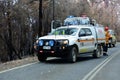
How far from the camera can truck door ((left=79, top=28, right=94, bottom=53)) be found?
1806 cm

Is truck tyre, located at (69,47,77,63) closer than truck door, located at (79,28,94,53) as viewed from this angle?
Yes

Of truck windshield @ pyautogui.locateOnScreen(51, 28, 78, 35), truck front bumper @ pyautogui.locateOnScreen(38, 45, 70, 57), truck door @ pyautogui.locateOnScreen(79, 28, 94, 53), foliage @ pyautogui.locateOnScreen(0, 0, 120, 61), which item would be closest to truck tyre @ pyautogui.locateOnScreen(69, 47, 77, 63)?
truck front bumper @ pyautogui.locateOnScreen(38, 45, 70, 57)

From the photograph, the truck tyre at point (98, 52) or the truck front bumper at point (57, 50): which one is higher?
the truck front bumper at point (57, 50)

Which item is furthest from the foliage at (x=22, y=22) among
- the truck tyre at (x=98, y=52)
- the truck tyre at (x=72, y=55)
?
the truck tyre at (x=72, y=55)

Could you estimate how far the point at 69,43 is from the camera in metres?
16.7

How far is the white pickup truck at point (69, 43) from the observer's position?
54.5ft

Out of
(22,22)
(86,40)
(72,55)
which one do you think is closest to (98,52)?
(86,40)

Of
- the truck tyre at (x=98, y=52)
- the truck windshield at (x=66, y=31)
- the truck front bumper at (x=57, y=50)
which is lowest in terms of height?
the truck tyre at (x=98, y=52)

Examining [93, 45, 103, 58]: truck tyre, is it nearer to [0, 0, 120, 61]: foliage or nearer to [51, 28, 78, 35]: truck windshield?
[51, 28, 78, 35]: truck windshield

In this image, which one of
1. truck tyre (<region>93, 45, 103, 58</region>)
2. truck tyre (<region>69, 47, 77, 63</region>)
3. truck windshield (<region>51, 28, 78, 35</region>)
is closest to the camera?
truck tyre (<region>69, 47, 77, 63</region>)

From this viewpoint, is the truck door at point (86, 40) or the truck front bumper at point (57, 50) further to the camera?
the truck door at point (86, 40)

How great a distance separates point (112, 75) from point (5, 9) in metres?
16.4

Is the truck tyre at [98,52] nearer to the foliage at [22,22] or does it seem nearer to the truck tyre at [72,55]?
the truck tyre at [72,55]

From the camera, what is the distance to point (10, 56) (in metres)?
30.6
